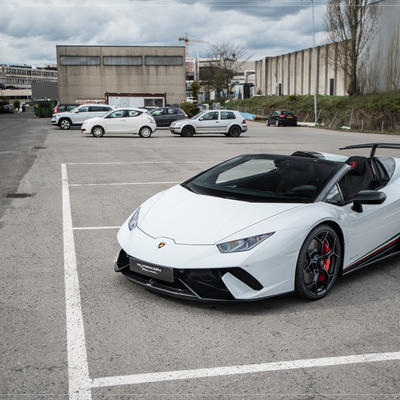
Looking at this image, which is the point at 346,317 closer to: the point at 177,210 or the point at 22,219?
the point at 177,210

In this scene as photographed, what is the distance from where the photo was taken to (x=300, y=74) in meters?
68.2

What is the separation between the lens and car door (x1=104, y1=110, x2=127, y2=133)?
27.9 m

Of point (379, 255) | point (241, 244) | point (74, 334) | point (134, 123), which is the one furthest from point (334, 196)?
point (134, 123)

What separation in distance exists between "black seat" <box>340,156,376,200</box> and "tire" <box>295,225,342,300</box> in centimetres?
60

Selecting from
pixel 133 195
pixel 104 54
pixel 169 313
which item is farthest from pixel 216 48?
pixel 169 313

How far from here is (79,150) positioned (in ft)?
63.9

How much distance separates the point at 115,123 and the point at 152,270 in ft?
81.0

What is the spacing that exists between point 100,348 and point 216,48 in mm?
93226

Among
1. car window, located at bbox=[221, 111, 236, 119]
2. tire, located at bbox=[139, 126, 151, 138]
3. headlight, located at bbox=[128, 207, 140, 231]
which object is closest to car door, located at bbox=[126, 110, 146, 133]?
tire, located at bbox=[139, 126, 151, 138]

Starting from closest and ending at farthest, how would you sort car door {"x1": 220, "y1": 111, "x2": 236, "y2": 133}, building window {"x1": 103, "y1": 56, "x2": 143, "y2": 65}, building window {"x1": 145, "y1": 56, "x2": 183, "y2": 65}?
car door {"x1": 220, "y1": 111, "x2": 236, "y2": 133} < building window {"x1": 103, "y1": 56, "x2": 143, "y2": 65} < building window {"x1": 145, "y1": 56, "x2": 183, "y2": 65}

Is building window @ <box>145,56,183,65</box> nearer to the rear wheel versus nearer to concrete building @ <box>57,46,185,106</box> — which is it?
concrete building @ <box>57,46,185,106</box>

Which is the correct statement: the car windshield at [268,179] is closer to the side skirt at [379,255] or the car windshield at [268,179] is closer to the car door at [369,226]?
the car door at [369,226]

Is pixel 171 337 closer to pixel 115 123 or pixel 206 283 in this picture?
pixel 206 283

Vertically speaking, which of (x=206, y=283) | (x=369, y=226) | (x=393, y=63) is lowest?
(x=206, y=283)
